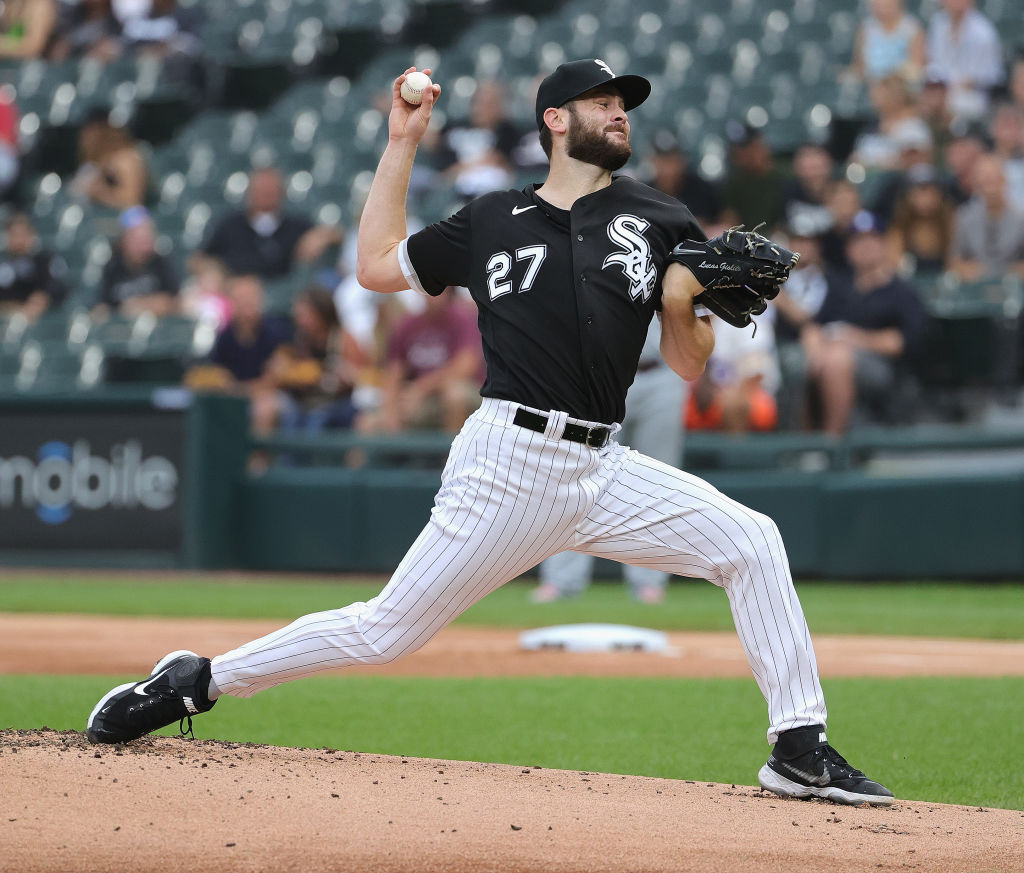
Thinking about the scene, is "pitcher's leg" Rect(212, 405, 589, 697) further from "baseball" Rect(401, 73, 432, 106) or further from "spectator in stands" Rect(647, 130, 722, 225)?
"spectator in stands" Rect(647, 130, 722, 225)

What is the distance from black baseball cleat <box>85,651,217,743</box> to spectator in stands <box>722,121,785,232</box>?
8114 millimetres

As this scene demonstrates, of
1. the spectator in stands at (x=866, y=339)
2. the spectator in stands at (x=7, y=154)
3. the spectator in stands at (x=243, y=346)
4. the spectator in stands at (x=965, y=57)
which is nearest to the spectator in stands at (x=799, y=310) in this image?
the spectator in stands at (x=866, y=339)

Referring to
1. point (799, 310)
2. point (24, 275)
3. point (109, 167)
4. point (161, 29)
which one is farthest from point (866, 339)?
point (161, 29)

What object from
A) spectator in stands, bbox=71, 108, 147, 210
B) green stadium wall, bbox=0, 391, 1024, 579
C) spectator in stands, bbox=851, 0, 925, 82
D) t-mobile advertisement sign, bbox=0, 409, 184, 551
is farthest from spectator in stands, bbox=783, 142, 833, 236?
spectator in stands, bbox=71, 108, 147, 210

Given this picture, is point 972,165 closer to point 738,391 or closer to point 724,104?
point 738,391

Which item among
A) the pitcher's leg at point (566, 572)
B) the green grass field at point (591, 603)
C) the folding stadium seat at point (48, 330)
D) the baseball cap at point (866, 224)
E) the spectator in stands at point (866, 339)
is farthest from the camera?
the folding stadium seat at point (48, 330)

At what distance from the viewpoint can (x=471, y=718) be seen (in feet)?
17.3

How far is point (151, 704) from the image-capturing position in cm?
395

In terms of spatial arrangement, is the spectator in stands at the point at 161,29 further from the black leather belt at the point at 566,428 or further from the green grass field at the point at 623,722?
the black leather belt at the point at 566,428

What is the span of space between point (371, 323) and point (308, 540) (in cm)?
192

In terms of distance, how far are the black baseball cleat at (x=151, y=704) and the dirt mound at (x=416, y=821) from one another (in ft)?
0.21

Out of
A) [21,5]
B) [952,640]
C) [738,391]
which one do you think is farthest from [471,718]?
[21,5]

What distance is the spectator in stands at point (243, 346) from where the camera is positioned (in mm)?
11586

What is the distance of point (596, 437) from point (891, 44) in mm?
9668
